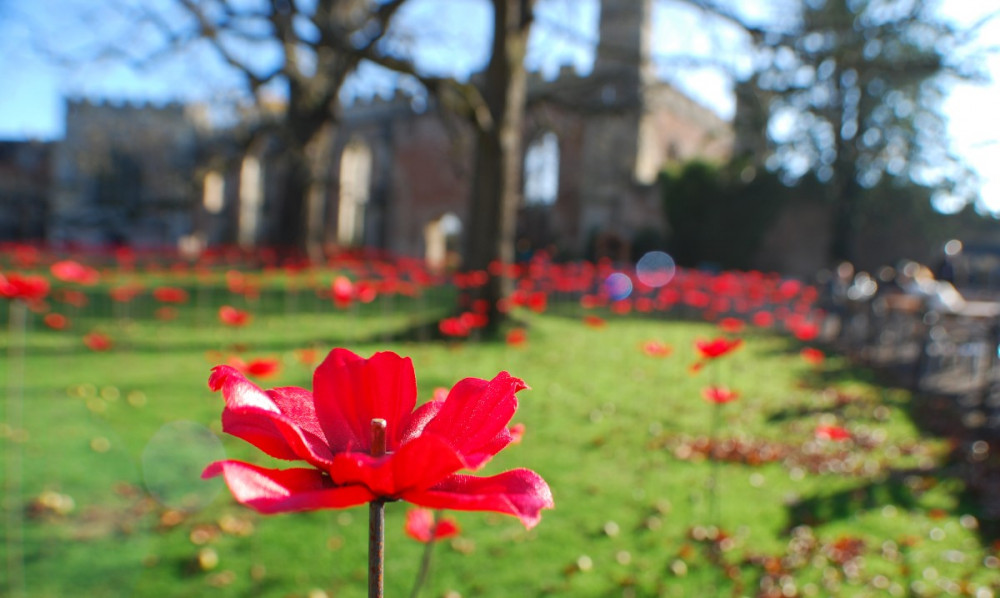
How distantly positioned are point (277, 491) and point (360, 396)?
0.45ft

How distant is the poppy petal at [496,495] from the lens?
1.58 ft

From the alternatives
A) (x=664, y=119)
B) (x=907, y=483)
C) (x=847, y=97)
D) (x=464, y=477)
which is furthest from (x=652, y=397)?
(x=664, y=119)

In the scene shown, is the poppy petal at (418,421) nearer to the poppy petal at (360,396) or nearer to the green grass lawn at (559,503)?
the poppy petal at (360,396)

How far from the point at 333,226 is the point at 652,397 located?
87.0 ft

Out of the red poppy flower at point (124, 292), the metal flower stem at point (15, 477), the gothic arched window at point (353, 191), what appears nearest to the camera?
the metal flower stem at point (15, 477)

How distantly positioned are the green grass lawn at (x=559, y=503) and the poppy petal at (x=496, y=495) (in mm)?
2050

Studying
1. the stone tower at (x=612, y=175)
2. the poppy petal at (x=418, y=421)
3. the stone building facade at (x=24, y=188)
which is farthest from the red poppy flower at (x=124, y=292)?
the stone building facade at (x=24, y=188)

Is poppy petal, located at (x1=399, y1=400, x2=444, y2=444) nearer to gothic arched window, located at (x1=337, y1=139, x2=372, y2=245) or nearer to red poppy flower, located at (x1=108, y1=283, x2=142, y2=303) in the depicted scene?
red poppy flower, located at (x1=108, y1=283, x2=142, y2=303)

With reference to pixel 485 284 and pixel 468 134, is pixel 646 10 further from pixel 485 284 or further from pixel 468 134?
pixel 485 284

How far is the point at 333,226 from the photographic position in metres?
31.1

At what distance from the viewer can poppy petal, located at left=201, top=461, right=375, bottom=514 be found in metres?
0.45

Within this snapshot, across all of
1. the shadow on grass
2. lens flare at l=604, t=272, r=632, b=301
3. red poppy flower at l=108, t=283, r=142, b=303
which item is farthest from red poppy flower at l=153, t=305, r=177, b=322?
the shadow on grass

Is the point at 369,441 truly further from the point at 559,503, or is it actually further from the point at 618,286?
the point at 618,286

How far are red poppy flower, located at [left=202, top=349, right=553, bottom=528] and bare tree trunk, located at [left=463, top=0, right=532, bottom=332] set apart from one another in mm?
7697
